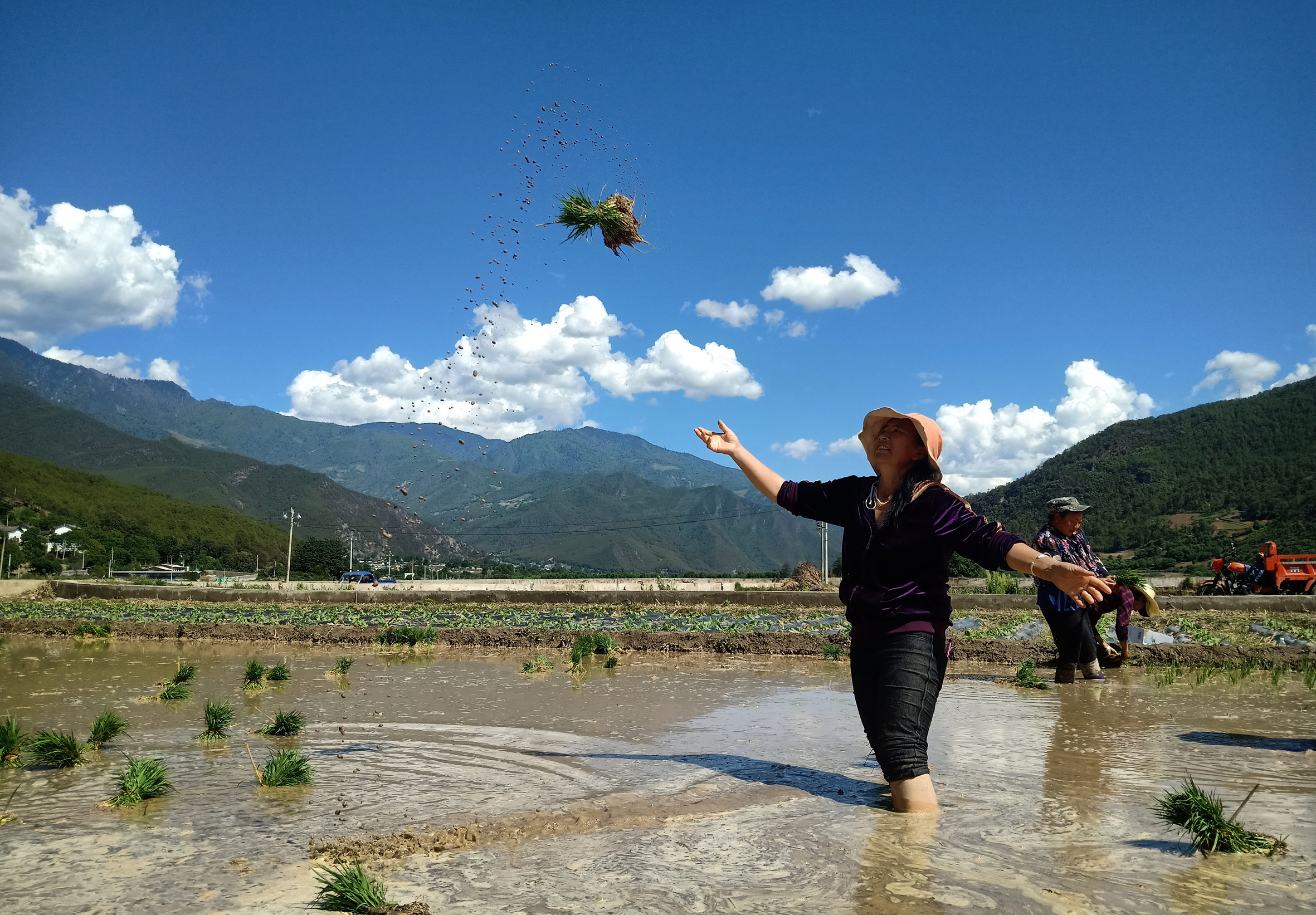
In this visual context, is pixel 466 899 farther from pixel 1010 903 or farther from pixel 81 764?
pixel 81 764

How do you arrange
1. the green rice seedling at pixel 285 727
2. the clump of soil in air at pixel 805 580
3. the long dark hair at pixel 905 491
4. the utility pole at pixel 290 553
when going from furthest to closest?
the utility pole at pixel 290 553, the clump of soil in air at pixel 805 580, the green rice seedling at pixel 285 727, the long dark hair at pixel 905 491

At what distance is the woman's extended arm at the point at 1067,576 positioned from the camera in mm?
3717

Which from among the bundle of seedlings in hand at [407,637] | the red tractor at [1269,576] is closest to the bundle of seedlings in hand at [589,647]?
the bundle of seedlings in hand at [407,637]

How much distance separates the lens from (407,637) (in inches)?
609

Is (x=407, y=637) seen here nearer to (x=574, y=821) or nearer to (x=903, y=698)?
(x=574, y=821)

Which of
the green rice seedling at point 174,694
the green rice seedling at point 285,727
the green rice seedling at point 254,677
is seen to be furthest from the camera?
the green rice seedling at point 254,677

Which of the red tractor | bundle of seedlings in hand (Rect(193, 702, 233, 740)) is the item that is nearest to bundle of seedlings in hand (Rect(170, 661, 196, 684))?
bundle of seedlings in hand (Rect(193, 702, 233, 740))

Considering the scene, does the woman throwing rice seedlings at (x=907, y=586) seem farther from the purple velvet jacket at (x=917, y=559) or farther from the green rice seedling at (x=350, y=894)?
the green rice seedling at (x=350, y=894)

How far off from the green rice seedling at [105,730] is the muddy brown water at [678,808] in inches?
8.6

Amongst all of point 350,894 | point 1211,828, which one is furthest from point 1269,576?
point 350,894

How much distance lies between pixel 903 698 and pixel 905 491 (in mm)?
1011

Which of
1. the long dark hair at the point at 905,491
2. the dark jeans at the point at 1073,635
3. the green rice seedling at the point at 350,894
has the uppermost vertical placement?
the long dark hair at the point at 905,491

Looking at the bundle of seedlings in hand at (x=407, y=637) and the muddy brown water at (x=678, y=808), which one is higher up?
the muddy brown water at (x=678, y=808)

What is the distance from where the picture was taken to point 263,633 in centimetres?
1706
